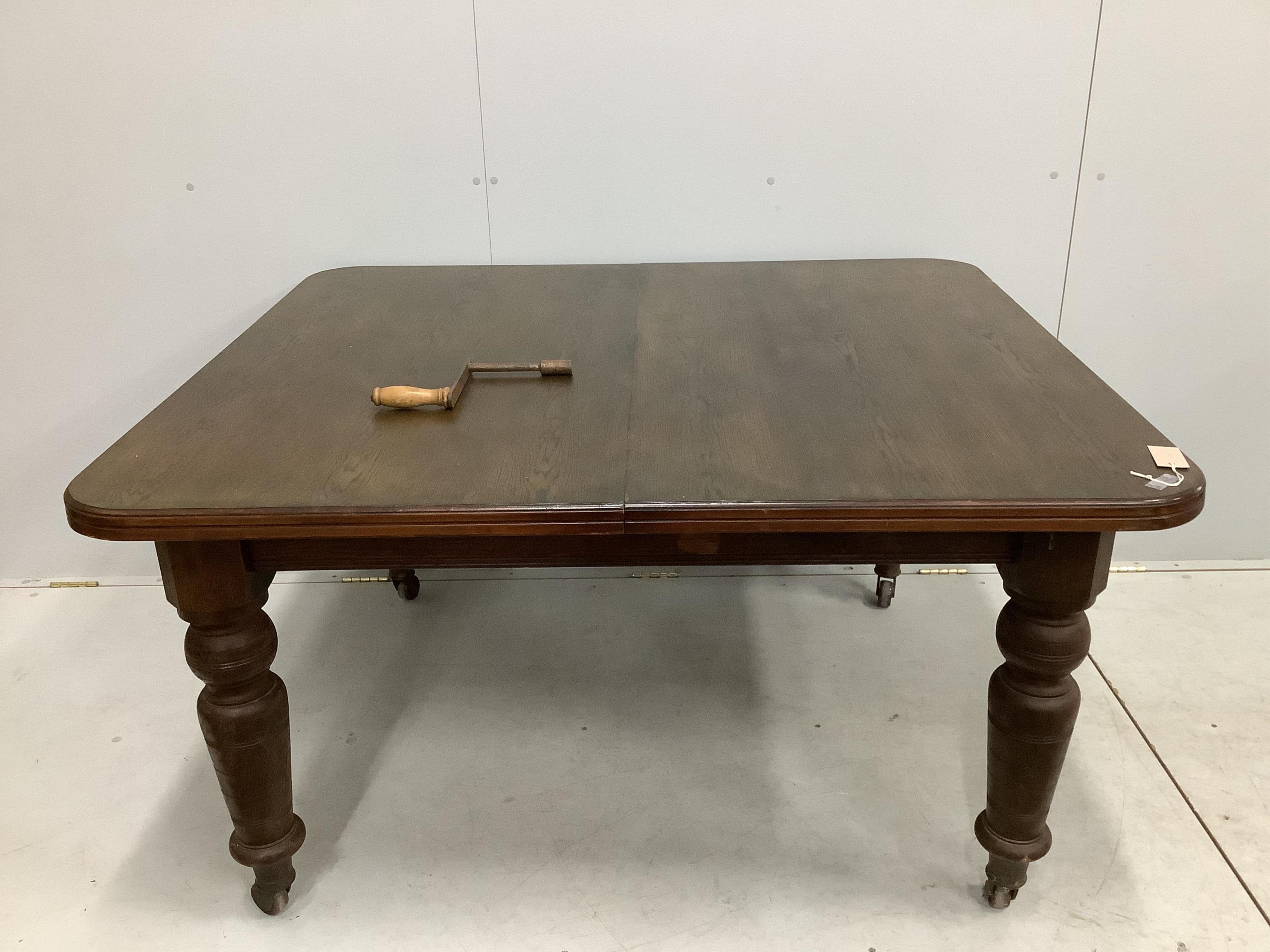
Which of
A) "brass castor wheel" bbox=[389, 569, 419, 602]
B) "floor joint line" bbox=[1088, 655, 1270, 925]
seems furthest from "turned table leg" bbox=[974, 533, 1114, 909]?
"brass castor wheel" bbox=[389, 569, 419, 602]

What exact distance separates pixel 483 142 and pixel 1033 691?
5.34 ft

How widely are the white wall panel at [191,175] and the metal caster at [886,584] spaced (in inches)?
47.5

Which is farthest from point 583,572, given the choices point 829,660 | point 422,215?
point 422,215

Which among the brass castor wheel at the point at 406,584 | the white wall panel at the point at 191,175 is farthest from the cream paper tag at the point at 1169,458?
the brass castor wheel at the point at 406,584

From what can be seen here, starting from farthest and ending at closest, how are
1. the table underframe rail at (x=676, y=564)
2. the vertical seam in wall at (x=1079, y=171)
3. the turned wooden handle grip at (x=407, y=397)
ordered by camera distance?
the vertical seam in wall at (x=1079, y=171) → the turned wooden handle grip at (x=407, y=397) → the table underframe rail at (x=676, y=564)

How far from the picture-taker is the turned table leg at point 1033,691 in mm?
1308

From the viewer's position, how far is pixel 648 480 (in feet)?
4.18

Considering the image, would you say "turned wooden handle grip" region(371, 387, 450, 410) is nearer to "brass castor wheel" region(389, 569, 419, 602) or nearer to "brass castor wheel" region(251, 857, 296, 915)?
"brass castor wheel" region(251, 857, 296, 915)

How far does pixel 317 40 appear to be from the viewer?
7.13 feet

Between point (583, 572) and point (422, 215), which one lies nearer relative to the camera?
point (422, 215)

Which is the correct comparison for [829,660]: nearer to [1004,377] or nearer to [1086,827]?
[1086,827]

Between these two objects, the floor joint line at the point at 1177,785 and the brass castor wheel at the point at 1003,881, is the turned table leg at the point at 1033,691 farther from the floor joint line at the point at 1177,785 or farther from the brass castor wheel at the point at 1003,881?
the floor joint line at the point at 1177,785

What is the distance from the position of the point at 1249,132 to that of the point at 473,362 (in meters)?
1.81

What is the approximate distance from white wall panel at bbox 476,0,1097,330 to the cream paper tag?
44.9 inches
